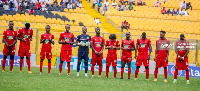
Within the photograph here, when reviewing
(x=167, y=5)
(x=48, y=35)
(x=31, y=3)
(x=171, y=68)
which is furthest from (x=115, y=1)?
(x=48, y=35)

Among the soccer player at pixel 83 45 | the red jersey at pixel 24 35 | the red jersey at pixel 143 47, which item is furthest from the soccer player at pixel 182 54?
the red jersey at pixel 24 35

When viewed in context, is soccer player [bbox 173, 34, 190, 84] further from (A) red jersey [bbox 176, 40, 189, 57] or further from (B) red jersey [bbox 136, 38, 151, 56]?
(B) red jersey [bbox 136, 38, 151, 56]

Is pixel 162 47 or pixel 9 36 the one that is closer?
pixel 162 47

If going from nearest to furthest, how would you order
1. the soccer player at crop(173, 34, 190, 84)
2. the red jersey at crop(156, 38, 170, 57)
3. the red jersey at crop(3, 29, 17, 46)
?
1. the soccer player at crop(173, 34, 190, 84)
2. the red jersey at crop(156, 38, 170, 57)
3. the red jersey at crop(3, 29, 17, 46)

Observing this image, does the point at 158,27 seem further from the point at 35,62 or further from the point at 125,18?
the point at 35,62

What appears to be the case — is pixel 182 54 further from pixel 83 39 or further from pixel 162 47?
pixel 83 39

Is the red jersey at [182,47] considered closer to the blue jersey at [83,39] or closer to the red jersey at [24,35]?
the blue jersey at [83,39]

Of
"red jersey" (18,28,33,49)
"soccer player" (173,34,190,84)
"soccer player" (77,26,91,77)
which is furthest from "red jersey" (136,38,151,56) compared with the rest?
"red jersey" (18,28,33,49)

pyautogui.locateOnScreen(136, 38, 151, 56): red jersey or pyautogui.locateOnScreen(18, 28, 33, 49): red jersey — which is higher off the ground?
pyautogui.locateOnScreen(18, 28, 33, 49): red jersey

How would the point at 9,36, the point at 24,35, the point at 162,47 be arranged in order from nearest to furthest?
the point at 162,47 → the point at 24,35 → the point at 9,36

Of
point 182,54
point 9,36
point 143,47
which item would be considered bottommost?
point 182,54

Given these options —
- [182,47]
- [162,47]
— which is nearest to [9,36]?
[162,47]

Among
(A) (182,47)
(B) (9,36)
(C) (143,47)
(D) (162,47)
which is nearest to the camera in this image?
(A) (182,47)

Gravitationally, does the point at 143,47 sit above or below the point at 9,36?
below
